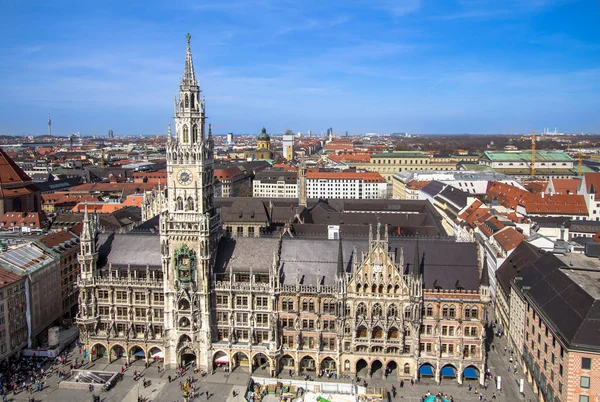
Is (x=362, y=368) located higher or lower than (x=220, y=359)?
lower

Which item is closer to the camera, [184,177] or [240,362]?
[184,177]

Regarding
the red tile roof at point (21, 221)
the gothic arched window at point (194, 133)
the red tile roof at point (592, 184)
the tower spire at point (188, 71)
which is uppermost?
the tower spire at point (188, 71)

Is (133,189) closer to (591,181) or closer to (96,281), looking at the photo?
(96,281)

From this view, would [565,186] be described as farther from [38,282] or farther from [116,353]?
[38,282]

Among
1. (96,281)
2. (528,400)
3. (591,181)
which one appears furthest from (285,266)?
(591,181)

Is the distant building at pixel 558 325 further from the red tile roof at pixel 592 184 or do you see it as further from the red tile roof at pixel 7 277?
the red tile roof at pixel 7 277

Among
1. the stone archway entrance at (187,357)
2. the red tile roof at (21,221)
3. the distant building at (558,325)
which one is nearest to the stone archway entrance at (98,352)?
the stone archway entrance at (187,357)

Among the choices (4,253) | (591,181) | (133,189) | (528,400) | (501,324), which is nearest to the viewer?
(528,400)

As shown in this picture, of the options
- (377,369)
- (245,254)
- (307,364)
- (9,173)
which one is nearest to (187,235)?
(245,254)
